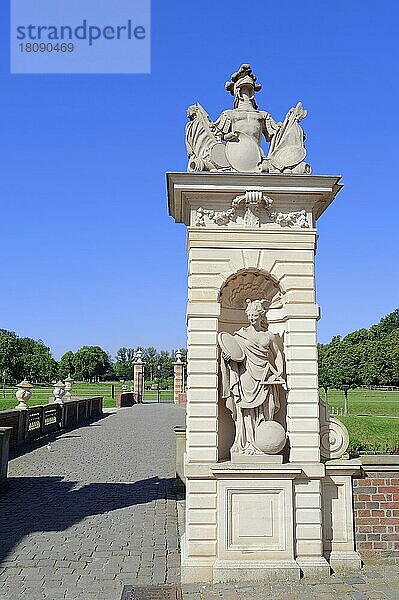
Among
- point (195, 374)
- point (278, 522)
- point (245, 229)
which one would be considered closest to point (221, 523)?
point (278, 522)

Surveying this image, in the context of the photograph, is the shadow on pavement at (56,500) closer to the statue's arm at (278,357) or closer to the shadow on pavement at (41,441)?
the statue's arm at (278,357)

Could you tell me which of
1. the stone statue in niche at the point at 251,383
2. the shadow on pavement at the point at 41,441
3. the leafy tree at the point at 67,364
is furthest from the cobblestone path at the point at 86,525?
the leafy tree at the point at 67,364

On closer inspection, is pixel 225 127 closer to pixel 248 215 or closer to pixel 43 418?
pixel 248 215

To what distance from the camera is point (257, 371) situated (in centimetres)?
684

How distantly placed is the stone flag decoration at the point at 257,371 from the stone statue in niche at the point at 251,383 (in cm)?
1

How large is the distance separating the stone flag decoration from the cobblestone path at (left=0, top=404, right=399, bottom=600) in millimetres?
448

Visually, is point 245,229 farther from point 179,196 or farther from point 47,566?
point 47,566

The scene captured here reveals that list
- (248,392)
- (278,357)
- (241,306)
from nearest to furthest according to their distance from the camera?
(248,392) → (278,357) → (241,306)

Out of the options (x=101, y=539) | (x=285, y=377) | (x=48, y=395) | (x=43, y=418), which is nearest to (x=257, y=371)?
(x=285, y=377)

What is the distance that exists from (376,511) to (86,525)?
4256 mm

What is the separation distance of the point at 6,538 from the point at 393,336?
233ft

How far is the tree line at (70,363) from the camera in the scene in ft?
262

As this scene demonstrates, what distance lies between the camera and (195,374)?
22.1 ft

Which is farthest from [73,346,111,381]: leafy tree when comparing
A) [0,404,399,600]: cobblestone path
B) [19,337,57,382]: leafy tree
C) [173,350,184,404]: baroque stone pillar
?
[0,404,399,600]: cobblestone path
